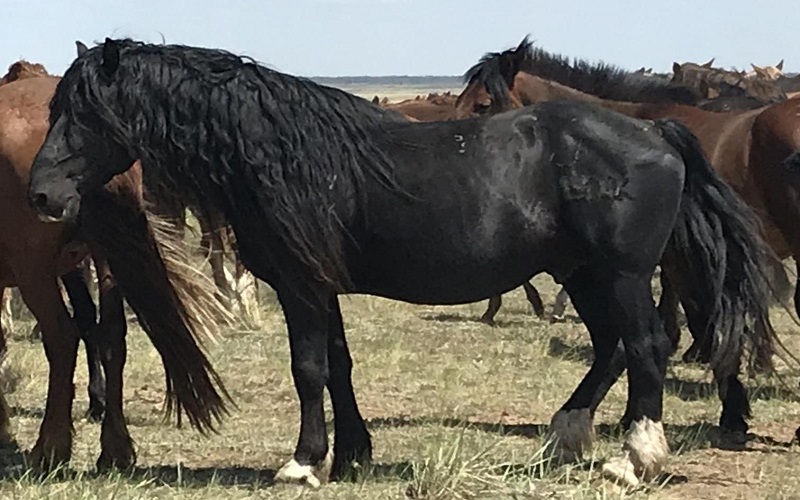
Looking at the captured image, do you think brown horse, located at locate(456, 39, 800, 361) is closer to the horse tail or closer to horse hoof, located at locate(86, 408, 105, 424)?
the horse tail

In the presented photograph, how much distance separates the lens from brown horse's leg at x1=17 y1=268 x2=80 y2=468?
5508mm

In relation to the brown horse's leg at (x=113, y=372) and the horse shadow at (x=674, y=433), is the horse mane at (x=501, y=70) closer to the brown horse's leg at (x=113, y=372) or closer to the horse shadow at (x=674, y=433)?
the horse shadow at (x=674, y=433)

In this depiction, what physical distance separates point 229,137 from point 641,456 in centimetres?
219

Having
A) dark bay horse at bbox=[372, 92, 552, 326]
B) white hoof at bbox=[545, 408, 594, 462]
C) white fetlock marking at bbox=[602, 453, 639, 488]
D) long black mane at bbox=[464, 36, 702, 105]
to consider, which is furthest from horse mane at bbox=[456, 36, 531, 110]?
white fetlock marking at bbox=[602, 453, 639, 488]

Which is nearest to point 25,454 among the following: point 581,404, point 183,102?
point 183,102

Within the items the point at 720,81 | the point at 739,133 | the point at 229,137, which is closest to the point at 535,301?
the point at 720,81

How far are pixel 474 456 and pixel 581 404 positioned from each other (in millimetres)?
1056

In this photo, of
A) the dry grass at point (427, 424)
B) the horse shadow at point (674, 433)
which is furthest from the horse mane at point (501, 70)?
the horse shadow at point (674, 433)

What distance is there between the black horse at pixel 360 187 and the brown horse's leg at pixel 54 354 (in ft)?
1.16

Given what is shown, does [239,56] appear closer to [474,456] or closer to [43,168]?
[43,168]

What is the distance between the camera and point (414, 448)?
6156mm

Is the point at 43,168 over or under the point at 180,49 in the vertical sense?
under

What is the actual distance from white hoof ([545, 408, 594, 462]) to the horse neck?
2.75 meters

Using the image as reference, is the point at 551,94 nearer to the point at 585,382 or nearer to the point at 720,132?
the point at 720,132
